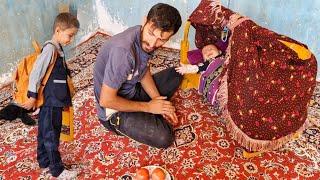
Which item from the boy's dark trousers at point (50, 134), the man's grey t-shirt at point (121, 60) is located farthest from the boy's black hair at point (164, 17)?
the boy's dark trousers at point (50, 134)

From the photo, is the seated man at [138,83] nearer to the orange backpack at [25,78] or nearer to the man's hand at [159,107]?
the man's hand at [159,107]

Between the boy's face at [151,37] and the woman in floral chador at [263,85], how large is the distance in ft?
1.39

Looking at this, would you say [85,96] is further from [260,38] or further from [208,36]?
[260,38]

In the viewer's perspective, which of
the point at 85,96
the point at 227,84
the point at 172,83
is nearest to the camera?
the point at 227,84

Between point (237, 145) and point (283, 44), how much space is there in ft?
2.29

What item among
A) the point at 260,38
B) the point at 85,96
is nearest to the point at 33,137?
the point at 85,96

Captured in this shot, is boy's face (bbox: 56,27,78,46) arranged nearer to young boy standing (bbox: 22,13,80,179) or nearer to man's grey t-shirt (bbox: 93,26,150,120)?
young boy standing (bbox: 22,13,80,179)

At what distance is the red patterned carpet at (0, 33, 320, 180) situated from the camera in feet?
6.27

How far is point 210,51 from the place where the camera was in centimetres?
235

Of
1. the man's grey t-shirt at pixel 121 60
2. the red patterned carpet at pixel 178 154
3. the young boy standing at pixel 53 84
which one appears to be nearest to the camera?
the young boy standing at pixel 53 84

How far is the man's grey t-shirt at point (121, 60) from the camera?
1.66m

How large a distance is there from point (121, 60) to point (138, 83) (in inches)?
18.3

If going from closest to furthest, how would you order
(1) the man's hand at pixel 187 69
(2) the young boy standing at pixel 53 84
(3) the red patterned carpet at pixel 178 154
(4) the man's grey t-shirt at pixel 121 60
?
(2) the young boy standing at pixel 53 84
(4) the man's grey t-shirt at pixel 121 60
(3) the red patterned carpet at pixel 178 154
(1) the man's hand at pixel 187 69

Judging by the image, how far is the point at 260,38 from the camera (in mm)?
1755
